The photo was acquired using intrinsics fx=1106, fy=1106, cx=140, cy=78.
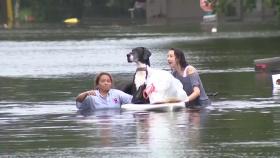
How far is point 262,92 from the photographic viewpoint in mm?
23328

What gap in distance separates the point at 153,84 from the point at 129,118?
133cm

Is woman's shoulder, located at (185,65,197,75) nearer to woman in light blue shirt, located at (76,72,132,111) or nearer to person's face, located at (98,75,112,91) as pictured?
woman in light blue shirt, located at (76,72,132,111)

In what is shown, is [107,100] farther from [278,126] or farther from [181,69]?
[278,126]

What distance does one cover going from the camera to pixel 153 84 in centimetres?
1942

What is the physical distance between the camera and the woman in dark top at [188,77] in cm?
1959

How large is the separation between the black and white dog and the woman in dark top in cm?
20

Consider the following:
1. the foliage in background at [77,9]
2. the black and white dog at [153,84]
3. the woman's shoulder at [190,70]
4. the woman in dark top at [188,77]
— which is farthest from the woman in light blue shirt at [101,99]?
the foliage in background at [77,9]

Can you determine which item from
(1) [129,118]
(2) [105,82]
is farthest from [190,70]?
(1) [129,118]

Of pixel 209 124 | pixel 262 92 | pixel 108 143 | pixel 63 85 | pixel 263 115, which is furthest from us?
pixel 63 85

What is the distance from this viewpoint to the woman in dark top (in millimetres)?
19594

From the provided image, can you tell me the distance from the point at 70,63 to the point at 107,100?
18237mm

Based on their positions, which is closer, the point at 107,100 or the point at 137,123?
the point at 137,123

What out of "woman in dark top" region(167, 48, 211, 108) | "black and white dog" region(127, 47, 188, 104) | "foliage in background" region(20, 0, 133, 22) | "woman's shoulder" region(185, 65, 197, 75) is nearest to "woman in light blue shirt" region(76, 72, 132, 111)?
"black and white dog" region(127, 47, 188, 104)

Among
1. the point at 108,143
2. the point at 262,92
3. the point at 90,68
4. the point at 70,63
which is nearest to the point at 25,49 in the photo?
the point at 70,63
